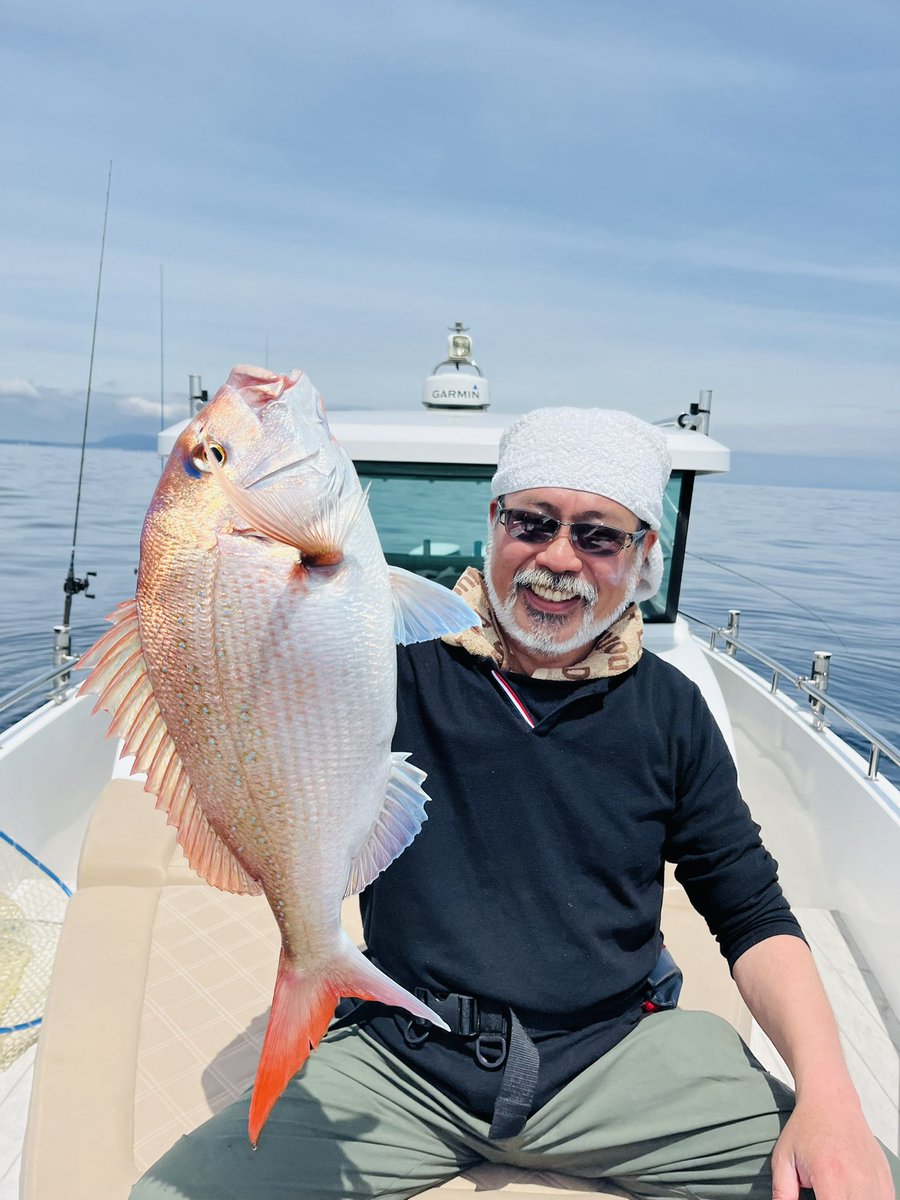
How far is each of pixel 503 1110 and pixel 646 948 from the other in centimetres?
47

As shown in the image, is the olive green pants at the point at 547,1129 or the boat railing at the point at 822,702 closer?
the olive green pants at the point at 547,1129

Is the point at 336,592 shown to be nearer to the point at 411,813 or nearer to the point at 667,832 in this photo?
the point at 411,813

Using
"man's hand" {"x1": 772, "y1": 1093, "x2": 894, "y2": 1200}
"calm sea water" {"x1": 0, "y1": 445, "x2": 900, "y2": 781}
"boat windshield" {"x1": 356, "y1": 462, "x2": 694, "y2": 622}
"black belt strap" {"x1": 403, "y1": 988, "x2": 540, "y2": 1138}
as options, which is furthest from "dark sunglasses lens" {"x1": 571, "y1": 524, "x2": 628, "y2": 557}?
"calm sea water" {"x1": 0, "y1": 445, "x2": 900, "y2": 781}

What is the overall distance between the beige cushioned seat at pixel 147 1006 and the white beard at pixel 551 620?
1181 millimetres

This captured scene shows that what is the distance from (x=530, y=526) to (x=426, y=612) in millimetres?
692

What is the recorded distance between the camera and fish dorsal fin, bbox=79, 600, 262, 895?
4.54ft

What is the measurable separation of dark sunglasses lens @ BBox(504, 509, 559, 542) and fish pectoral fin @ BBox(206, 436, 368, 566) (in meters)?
0.76

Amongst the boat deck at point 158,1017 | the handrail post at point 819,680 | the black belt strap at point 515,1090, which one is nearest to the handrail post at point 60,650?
the boat deck at point 158,1017

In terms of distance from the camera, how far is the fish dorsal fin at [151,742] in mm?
1383

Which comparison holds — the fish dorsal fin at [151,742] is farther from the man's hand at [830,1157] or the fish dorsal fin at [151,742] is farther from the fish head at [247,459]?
the man's hand at [830,1157]

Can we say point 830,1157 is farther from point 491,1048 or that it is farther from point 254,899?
point 254,899

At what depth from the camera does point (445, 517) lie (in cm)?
486

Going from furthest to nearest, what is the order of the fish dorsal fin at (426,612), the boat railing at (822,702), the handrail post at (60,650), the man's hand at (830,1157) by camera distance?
the handrail post at (60,650) < the boat railing at (822,702) < the man's hand at (830,1157) < the fish dorsal fin at (426,612)

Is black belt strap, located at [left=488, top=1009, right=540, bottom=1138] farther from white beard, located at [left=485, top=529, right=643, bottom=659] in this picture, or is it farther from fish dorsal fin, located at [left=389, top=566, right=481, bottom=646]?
fish dorsal fin, located at [left=389, top=566, right=481, bottom=646]
